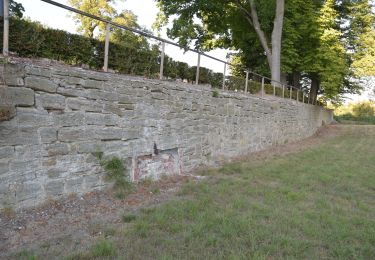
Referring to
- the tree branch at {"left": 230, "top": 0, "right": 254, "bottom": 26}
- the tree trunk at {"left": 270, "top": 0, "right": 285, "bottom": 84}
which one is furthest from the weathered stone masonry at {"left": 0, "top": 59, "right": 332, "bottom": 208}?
the tree branch at {"left": 230, "top": 0, "right": 254, "bottom": 26}

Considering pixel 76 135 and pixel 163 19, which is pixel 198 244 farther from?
pixel 163 19

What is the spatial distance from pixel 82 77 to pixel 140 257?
2959 mm

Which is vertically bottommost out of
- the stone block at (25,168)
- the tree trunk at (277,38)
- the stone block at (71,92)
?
the stone block at (25,168)

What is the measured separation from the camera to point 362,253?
4.04 meters

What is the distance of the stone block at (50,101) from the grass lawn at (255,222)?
1.85 meters

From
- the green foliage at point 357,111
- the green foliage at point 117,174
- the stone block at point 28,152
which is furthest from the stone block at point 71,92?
the green foliage at point 357,111

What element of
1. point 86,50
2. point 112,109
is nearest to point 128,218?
point 112,109

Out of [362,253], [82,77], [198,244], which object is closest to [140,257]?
[198,244]

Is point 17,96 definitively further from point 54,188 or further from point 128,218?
point 128,218

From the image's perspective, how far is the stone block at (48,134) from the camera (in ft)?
15.8

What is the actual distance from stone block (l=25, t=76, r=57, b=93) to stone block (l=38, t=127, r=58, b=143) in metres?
0.53

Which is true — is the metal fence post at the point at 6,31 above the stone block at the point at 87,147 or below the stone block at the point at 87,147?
above

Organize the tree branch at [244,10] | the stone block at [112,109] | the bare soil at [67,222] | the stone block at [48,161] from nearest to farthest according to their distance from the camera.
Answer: the bare soil at [67,222], the stone block at [48,161], the stone block at [112,109], the tree branch at [244,10]

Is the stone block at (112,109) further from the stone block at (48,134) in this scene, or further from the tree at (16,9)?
the tree at (16,9)
